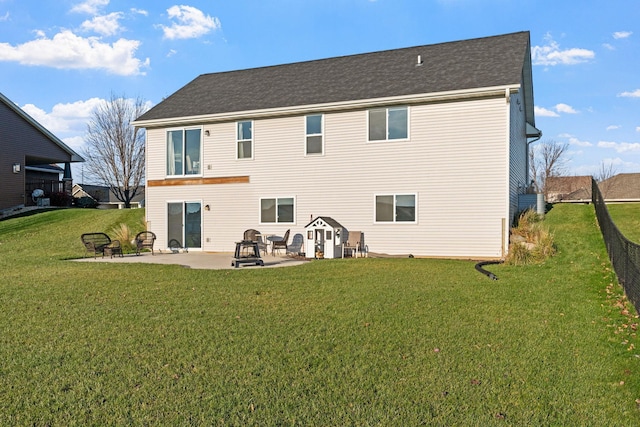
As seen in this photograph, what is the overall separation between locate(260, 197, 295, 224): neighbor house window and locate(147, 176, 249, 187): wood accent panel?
1.14 meters

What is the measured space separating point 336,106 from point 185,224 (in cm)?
726

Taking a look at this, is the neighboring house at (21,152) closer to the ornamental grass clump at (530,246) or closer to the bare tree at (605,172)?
the ornamental grass clump at (530,246)

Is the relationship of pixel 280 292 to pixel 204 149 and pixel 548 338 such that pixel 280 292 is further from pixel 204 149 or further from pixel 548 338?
pixel 204 149

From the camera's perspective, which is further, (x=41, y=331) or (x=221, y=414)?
(x=41, y=331)

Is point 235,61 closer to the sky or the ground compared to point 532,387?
closer to the sky

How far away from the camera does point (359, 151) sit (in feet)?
48.4

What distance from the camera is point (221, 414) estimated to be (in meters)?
3.37

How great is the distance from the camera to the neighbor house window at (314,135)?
1528cm

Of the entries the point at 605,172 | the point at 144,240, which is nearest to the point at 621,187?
the point at 605,172

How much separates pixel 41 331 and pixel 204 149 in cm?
1196

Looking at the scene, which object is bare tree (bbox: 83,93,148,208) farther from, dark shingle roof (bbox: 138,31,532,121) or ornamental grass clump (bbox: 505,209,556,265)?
ornamental grass clump (bbox: 505,209,556,265)

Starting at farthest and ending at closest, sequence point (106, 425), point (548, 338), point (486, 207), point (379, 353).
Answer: point (486, 207), point (548, 338), point (379, 353), point (106, 425)

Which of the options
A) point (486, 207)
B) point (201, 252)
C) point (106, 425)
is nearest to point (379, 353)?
point (106, 425)

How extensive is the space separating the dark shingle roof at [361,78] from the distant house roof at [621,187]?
3303 cm
